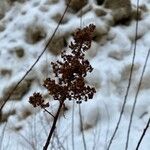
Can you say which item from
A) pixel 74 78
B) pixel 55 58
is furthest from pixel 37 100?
pixel 55 58

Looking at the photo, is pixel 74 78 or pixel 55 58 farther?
pixel 55 58

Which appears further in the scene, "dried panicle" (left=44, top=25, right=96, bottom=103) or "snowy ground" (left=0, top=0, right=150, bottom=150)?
"snowy ground" (left=0, top=0, right=150, bottom=150)

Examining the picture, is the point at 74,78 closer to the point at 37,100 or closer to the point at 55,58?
the point at 37,100

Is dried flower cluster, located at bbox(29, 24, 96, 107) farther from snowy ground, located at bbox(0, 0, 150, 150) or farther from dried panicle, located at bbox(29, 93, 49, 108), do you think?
snowy ground, located at bbox(0, 0, 150, 150)

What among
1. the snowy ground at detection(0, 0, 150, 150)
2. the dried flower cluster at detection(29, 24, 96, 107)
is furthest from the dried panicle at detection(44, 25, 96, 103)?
the snowy ground at detection(0, 0, 150, 150)

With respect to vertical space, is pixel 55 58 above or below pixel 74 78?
above

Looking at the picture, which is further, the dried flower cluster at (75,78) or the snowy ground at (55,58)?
the snowy ground at (55,58)

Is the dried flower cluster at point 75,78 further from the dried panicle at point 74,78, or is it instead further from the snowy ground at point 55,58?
the snowy ground at point 55,58

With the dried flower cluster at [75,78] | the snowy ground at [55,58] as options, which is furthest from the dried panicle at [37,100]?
the snowy ground at [55,58]
